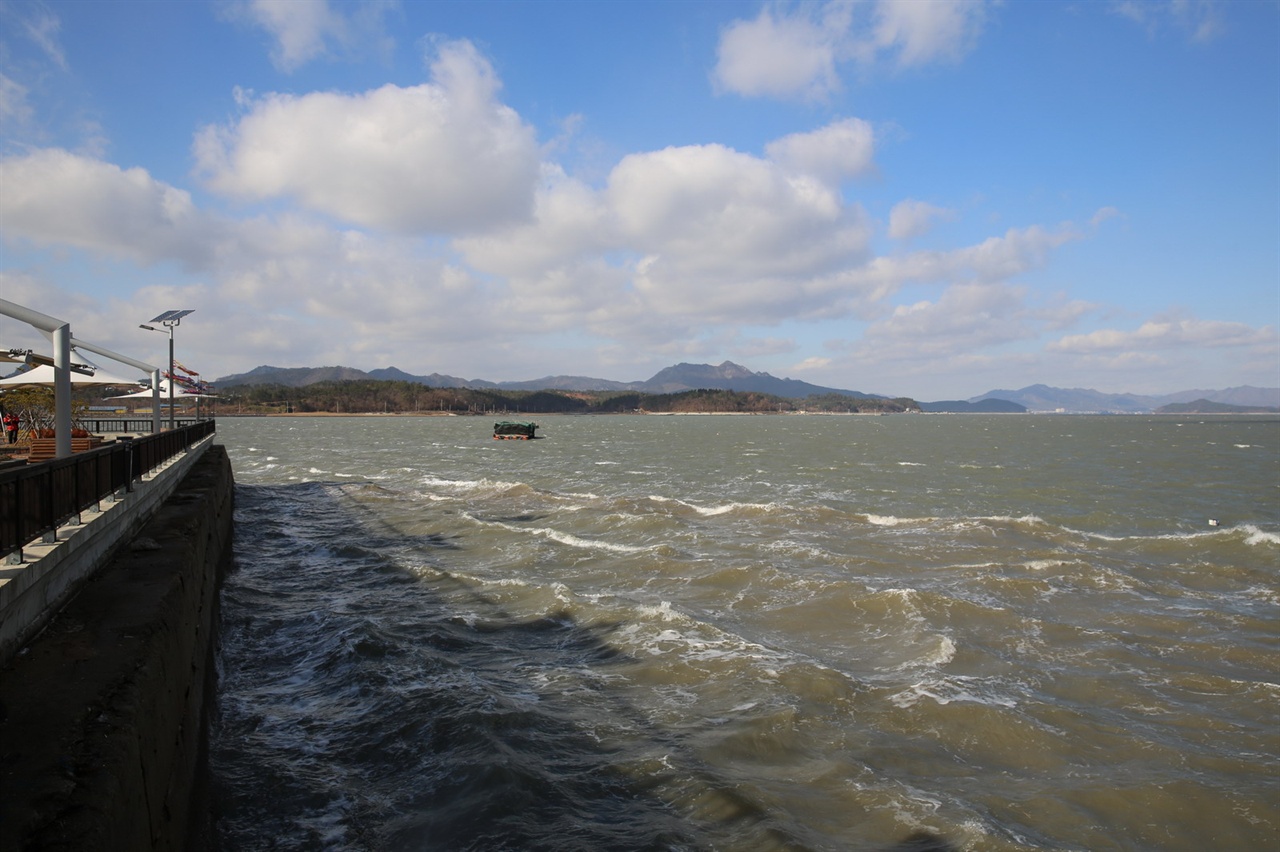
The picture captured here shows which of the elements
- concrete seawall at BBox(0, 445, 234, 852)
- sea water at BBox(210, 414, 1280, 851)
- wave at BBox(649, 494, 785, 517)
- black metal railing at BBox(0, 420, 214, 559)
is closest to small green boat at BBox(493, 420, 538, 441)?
wave at BBox(649, 494, 785, 517)

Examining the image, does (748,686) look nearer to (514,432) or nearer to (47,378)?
(47,378)

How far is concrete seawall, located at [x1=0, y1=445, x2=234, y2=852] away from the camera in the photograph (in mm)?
4035

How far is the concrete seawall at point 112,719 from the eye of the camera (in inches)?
159

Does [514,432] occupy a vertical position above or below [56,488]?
below

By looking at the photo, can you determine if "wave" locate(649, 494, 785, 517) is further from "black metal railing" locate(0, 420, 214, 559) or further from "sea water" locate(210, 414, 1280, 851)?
"black metal railing" locate(0, 420, 214, 559)

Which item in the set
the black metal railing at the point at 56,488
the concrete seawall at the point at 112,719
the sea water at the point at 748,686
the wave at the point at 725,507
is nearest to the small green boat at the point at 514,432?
the wave at the point at 725,507

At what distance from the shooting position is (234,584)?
608 inches

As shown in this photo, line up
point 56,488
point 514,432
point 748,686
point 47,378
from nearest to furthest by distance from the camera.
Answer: point 56,488 → point 748,686 → point 47,378 → point 514,432

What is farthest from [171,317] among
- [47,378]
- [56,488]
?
[56,488]

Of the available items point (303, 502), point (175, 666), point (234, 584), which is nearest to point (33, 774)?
point (175, 666)

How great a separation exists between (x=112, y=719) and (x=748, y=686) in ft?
23.1

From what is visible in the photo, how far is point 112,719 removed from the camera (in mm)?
4906

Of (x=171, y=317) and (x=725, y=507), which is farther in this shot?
(x=725, y=507)

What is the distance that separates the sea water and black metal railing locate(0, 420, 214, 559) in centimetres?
292
